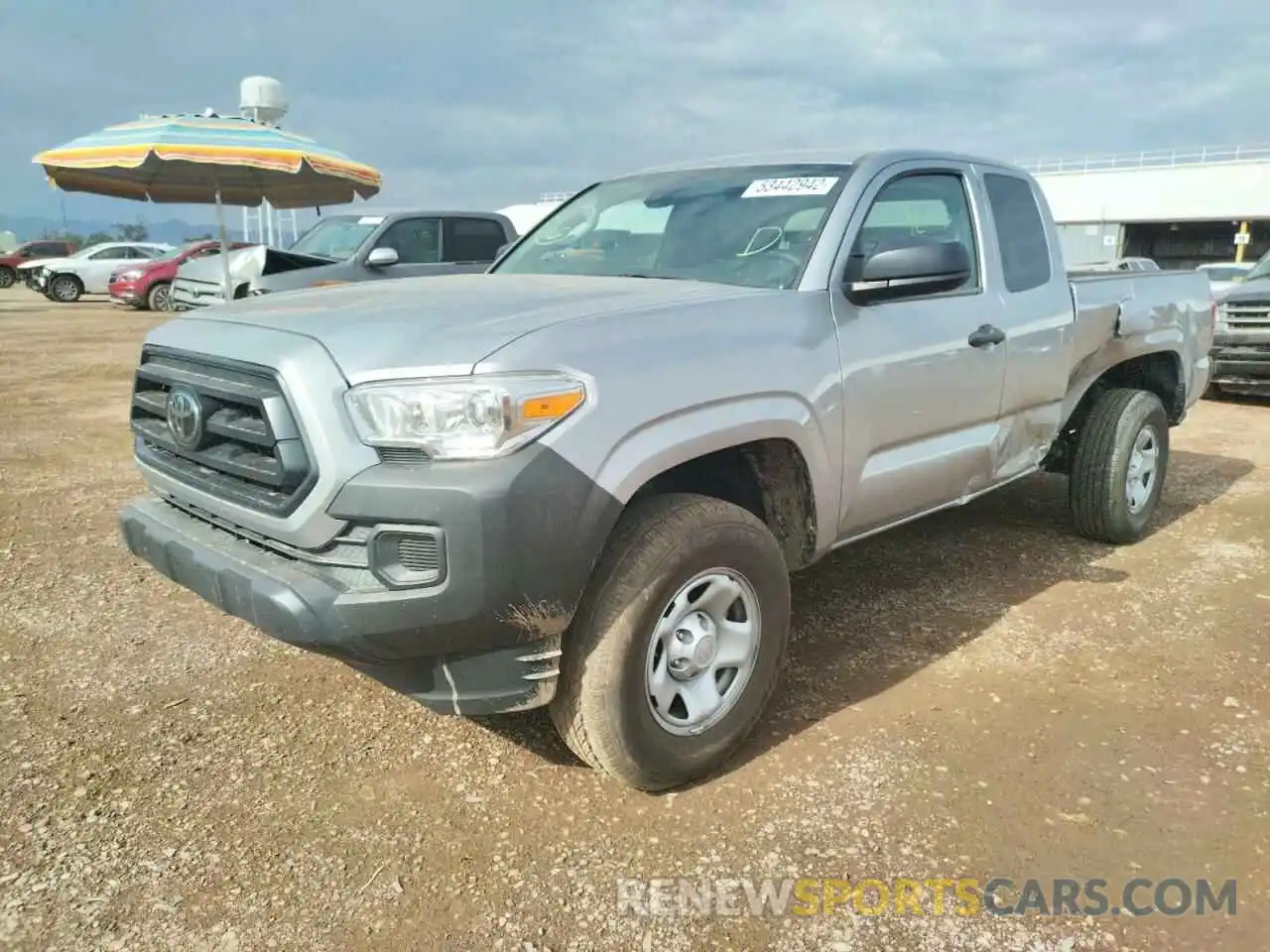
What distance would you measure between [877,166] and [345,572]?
2.42 m

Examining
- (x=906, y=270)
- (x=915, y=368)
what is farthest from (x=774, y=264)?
(x=915, y=368)

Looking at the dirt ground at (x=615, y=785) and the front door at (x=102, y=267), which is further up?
the front door at (x=102, y=267)

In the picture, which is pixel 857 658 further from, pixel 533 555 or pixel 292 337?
pixel 292 337

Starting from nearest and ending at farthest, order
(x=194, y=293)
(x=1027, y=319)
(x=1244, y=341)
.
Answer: (x=1027, y=319)
(x=1244, y=341)
(x=194, y=293)

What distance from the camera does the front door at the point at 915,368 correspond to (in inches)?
129

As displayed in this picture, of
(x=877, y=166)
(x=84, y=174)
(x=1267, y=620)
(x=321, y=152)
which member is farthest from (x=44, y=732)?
(x=84, y=174)

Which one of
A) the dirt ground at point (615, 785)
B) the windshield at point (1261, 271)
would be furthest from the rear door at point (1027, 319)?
the windshield at point (1261, 271)

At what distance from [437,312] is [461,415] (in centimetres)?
47

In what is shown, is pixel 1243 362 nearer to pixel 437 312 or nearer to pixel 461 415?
pixel 437 312

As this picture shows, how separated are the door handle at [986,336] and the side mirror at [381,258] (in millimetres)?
6646

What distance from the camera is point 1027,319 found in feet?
13.5

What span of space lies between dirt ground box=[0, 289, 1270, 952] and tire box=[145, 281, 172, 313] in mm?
19045

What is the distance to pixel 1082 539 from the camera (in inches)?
206

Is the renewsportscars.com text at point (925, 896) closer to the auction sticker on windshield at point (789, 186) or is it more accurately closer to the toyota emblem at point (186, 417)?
the toyota emblem at point (186, 417)
